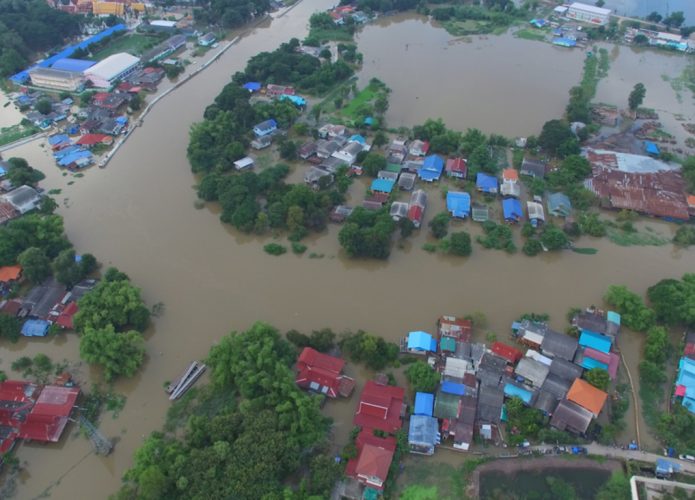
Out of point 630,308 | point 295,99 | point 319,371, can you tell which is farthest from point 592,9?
point 319,371

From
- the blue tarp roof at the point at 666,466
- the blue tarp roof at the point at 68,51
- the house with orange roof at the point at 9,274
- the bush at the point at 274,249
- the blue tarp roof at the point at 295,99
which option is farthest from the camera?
the blue tarp roof at the point at 68,51

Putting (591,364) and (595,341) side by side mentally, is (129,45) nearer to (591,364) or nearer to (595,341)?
(595,341)

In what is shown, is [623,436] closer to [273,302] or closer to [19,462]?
[273,302]

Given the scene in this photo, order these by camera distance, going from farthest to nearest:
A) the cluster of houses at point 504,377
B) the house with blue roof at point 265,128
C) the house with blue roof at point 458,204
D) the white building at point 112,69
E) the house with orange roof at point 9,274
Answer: the white building at point 112,69 < the house with blue roof at point 265,128 < the house with blue roof at point 458,204 < the house with orange roof at point 9,274 < the cluster of houses at point 504,377

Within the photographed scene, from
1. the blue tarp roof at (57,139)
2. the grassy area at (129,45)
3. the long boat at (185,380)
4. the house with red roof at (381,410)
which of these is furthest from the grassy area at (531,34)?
the long boat at (185,380)

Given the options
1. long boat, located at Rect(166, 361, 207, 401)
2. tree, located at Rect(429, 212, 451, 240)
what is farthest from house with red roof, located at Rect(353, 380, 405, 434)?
tree, located at Rect(429, 212, 451, 240)

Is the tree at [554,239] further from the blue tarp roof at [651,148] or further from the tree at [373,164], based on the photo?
the blue tarp roof at [651,148]
